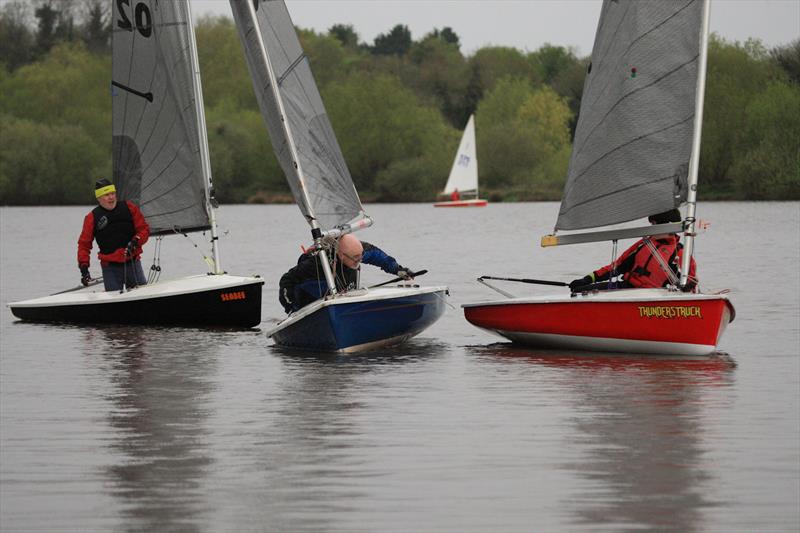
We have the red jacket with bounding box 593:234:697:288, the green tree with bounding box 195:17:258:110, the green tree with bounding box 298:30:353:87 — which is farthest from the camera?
the green tree with bounding box 298:30:353:87

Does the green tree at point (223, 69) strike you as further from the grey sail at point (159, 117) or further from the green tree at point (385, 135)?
the grey sail at point (159, 117)

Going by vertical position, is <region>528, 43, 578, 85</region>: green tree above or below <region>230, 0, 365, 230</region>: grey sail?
above

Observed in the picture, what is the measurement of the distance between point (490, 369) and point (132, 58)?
320 inches

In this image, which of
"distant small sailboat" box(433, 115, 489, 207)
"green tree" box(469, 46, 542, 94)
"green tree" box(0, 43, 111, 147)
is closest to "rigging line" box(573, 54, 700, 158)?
"distant small sailboat" box(433, 115, 489, 207)

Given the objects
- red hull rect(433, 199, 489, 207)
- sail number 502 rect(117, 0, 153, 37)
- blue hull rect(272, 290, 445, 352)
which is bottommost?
red hull rect(433, 199, 489, 207)

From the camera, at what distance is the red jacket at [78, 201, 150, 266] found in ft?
61.6

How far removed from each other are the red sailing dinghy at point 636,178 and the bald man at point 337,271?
1303 mm

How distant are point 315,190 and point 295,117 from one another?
81 cm

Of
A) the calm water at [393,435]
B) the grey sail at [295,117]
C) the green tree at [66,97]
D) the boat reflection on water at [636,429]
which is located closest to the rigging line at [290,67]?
the grey sail at [295,117]

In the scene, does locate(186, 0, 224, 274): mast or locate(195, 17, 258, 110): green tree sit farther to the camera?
locate(195, 17, 258, 110): green tree

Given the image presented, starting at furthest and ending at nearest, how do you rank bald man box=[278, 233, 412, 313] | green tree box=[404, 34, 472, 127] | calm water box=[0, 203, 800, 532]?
green tree box=[404, 34, 472, 127] → bald man box=[278, 233, 412, 313] → calm water box=[0, 203, 800, 532]

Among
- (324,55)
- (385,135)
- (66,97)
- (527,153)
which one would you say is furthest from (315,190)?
(324,55)

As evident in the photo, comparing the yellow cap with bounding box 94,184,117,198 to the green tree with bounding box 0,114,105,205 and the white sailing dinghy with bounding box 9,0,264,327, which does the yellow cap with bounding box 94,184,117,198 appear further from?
the green tree with bounding box 0,114,105,205

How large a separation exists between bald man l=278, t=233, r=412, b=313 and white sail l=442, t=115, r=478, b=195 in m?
61.4
